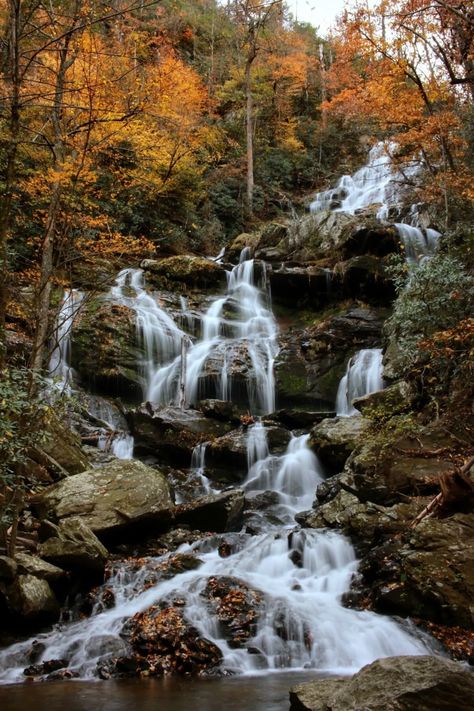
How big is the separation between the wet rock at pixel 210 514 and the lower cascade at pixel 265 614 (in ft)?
1.67

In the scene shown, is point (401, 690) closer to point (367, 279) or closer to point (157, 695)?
point (157, 695)

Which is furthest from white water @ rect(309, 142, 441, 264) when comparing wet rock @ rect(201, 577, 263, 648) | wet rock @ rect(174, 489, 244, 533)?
wet rock @ rect(201, 577, 263, 648)

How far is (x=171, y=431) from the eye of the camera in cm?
1262

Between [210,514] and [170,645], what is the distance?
3562 millimetres

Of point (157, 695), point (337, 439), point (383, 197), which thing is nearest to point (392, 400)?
point (337, 439)

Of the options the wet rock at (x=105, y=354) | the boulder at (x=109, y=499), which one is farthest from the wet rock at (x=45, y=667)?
the wet rock at (x=105, y=354)

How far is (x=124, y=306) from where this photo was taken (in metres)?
16.6

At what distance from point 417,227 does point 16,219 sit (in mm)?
13262

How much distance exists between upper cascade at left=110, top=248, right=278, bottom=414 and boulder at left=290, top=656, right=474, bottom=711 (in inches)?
441

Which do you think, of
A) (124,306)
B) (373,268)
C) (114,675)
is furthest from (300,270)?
(114,675)

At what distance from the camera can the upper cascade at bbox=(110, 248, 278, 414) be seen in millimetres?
15008

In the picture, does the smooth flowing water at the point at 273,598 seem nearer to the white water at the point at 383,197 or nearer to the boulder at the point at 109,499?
the boulder at the point at 109,499

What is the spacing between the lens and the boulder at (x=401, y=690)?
3168 mm

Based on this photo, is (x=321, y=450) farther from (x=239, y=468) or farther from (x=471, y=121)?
(x=471, y=121)
